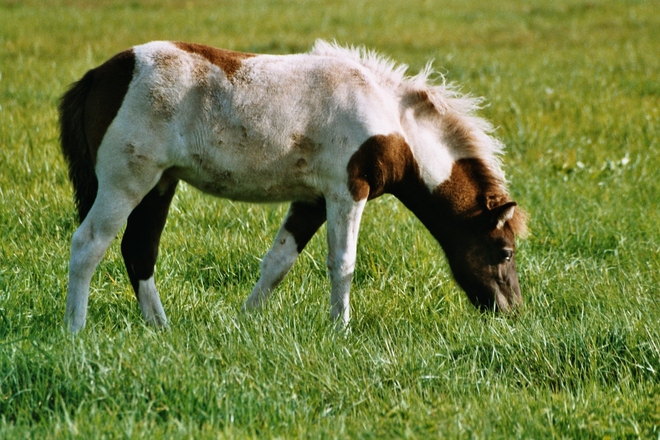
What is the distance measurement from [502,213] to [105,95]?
2.46m

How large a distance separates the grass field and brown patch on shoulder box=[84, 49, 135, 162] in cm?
108

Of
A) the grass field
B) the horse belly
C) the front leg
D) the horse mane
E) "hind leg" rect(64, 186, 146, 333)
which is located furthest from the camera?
the horse mane

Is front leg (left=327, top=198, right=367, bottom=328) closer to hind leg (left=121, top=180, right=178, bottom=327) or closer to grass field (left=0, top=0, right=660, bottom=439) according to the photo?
grass field (left=0, top=0, right=660, bottom=439)

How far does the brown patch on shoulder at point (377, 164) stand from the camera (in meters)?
4.86

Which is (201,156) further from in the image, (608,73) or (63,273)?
(608,73)

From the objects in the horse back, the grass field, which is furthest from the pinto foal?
the grass field

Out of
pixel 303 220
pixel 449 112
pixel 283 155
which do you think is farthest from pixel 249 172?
pixel 449 112

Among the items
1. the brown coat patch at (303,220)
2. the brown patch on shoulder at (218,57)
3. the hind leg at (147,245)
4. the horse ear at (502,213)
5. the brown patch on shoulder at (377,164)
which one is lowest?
the hind leg at (147,245)

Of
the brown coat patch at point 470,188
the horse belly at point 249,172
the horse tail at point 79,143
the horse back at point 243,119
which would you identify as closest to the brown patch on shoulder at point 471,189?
the brown coat patch at point 470,188

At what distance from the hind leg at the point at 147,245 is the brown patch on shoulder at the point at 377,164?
3.73ft

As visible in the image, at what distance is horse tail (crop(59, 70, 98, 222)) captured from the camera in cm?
480

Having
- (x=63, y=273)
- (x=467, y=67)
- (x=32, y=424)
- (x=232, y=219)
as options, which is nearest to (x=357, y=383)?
(x=32, y=424)

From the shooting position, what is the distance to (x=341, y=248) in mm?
4992

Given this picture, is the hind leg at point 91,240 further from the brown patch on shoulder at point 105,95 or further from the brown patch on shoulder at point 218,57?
the brown patch on shoulder at point 218,57
